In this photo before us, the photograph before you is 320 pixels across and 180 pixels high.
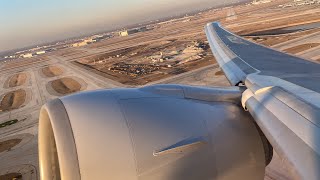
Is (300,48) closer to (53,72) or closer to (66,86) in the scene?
(66,86)

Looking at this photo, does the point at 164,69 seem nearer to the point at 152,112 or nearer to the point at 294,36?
the point at 294,36

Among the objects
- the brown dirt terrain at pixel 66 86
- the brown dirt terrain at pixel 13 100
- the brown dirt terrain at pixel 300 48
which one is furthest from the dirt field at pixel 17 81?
the brown dirt terrain at pixel 300 48

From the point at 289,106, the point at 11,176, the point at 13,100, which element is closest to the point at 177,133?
the point at 289,106

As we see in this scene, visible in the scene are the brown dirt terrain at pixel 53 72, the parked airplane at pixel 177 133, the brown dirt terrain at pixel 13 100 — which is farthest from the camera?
the brown dirt terrain at pixel 53 72

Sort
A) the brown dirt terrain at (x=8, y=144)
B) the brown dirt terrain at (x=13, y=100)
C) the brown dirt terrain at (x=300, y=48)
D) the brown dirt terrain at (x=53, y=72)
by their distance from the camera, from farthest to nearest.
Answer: the brown dirt terrain at (x=53, y=72) → the brown dirt terrain at (x=300, y=48) → the brown dirt terrain at (x=13, y=100) → the brown dirt terrain at (x=8, y=144)

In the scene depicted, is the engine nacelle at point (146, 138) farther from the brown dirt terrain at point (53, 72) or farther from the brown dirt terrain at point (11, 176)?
the brown dirt terrain at point (53, 72)

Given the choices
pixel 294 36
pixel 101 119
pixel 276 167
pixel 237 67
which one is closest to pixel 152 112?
pixel 101 119

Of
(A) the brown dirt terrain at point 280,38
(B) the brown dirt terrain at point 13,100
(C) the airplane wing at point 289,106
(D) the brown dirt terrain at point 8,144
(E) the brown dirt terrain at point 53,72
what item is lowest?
(D) the brown dirt terrain at point 8,144

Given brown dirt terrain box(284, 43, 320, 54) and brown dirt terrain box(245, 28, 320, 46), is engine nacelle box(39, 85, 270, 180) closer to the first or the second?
brown dirt terrain box(284, 43, 320, 54)
